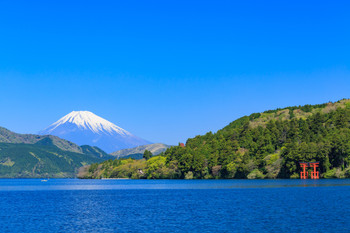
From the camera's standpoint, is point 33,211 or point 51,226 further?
point 33,211

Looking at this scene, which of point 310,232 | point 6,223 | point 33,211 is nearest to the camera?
point 310,232

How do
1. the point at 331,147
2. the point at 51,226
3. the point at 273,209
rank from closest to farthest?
the point at 51,226, the point at 273,209, the point at 331,147

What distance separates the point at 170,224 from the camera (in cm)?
6494

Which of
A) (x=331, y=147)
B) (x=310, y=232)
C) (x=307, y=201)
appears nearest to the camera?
(x=310, y=232)

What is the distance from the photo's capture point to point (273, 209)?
261ft

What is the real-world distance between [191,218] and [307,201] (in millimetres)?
32457

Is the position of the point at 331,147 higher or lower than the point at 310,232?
higher

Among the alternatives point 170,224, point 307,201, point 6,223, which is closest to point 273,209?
point 307,201

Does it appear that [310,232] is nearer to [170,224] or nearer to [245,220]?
[245,220]

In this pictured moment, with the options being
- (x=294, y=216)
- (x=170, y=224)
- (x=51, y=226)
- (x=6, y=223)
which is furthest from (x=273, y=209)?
(x=6, y=223)

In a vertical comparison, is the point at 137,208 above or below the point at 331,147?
below

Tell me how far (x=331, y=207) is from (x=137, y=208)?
3638cm

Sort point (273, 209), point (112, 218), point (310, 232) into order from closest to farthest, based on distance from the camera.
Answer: point (310, 232), point (112, 218), point (273, 209)

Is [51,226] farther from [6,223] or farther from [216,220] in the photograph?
[216,220]
